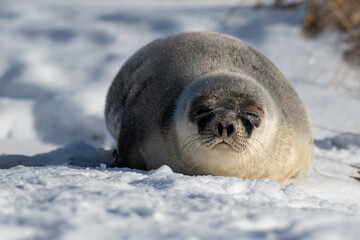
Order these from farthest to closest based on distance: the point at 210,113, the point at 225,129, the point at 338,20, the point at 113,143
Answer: the point at 338,20 → the point at 113,143 → the point at 210,113 → the point at 225,129

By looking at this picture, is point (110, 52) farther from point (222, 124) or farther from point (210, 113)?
point (222, 124)

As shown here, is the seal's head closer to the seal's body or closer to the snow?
the seal's body

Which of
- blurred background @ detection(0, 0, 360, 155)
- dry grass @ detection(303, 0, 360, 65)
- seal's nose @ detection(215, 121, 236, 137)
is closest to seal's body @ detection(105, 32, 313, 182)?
seal's nose @ detection(215, 121, 236, 137)

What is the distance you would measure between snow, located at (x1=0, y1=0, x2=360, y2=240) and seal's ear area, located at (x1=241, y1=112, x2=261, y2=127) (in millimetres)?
374

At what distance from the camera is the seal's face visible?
251 cm

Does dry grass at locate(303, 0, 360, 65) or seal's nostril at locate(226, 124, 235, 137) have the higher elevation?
dry grass at locate(303, 0, 360, 65)

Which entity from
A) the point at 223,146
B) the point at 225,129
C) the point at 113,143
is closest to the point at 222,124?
the point at 225,129

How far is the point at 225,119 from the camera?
2.50 meters

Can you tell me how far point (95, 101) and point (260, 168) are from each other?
2528 millimetres

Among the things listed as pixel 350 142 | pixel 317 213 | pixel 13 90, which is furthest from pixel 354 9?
pixel 317 213

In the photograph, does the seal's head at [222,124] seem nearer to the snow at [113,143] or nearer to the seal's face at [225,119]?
the seal's face at [225,119]

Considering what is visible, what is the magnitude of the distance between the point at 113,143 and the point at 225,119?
1.92 metres

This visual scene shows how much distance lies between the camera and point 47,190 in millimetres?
1970

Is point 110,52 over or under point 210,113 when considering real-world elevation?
over
